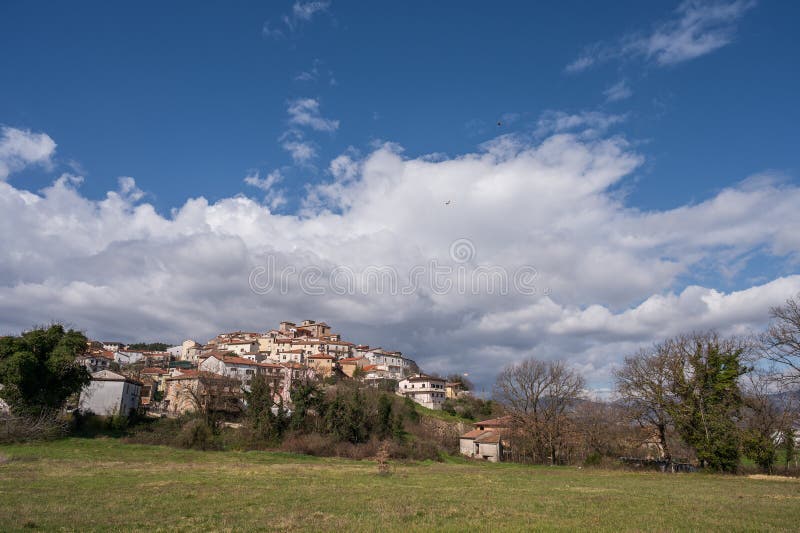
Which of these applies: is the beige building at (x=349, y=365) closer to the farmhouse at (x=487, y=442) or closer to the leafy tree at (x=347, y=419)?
the farmhouse at (x=487, y=442)

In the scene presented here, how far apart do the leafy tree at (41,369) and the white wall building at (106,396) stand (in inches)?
343

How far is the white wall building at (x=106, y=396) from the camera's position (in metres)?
62.5

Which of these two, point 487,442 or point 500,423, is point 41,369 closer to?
point 487,442

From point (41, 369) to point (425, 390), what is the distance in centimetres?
7467

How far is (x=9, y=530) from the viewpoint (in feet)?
44.1

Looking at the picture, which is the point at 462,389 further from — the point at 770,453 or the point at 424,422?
the point at 770,453

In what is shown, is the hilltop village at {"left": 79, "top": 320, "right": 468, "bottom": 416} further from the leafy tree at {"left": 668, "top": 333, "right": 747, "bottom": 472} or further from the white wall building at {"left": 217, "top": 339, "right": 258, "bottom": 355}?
the leafy tree at {"left": 668, "top": 333, "right": 747, "bottom": 472}

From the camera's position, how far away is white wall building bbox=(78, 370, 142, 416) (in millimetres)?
62497

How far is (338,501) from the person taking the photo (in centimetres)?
2003

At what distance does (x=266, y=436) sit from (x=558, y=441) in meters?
33.3

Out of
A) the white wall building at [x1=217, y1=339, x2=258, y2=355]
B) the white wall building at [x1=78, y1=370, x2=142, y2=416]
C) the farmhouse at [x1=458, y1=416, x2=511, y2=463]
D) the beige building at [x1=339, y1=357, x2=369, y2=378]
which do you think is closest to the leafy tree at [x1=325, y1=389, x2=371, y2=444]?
the farmhouse at [x1=458, y1=416, x2=511, y2=463]

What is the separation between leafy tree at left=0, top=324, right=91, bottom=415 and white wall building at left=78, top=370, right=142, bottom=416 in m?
8.71

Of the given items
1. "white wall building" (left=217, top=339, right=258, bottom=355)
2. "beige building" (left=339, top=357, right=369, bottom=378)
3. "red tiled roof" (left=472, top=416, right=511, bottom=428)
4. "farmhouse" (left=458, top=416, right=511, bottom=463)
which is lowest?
"farmhouse" (left=458, top=416, right=511, bottom=463)

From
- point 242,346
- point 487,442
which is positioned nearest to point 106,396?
point 487,442
